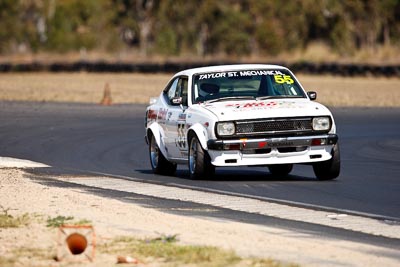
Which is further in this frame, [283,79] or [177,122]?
[283,79]

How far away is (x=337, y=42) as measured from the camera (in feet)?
264

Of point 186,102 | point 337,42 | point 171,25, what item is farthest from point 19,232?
point 171,25

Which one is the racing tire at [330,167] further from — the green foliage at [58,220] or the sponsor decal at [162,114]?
the green foliage at [58,220]

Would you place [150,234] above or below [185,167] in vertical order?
above

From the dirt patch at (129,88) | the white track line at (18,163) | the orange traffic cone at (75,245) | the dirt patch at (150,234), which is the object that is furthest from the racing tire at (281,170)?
the dirt patch at (129,88)

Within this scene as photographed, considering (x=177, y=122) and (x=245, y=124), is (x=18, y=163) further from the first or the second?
(x=245, y=124)

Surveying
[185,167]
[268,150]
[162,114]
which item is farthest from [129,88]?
[268,150]

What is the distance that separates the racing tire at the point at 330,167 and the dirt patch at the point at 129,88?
21.6m

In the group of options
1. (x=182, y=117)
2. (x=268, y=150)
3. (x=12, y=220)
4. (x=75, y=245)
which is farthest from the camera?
(x=182, y=117)

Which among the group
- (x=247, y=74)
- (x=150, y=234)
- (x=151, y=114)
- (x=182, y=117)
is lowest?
(x=151, y=114)

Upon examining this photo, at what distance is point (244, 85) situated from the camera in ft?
55.0

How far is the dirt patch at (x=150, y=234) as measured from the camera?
940 centimetres

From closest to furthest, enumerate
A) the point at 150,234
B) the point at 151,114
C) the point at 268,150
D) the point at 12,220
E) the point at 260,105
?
the point at 150,234 < the point at 12,220 < the point at 268,150 < the point at 260,105 < the point at 151,114

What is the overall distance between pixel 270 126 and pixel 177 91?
2.32m
